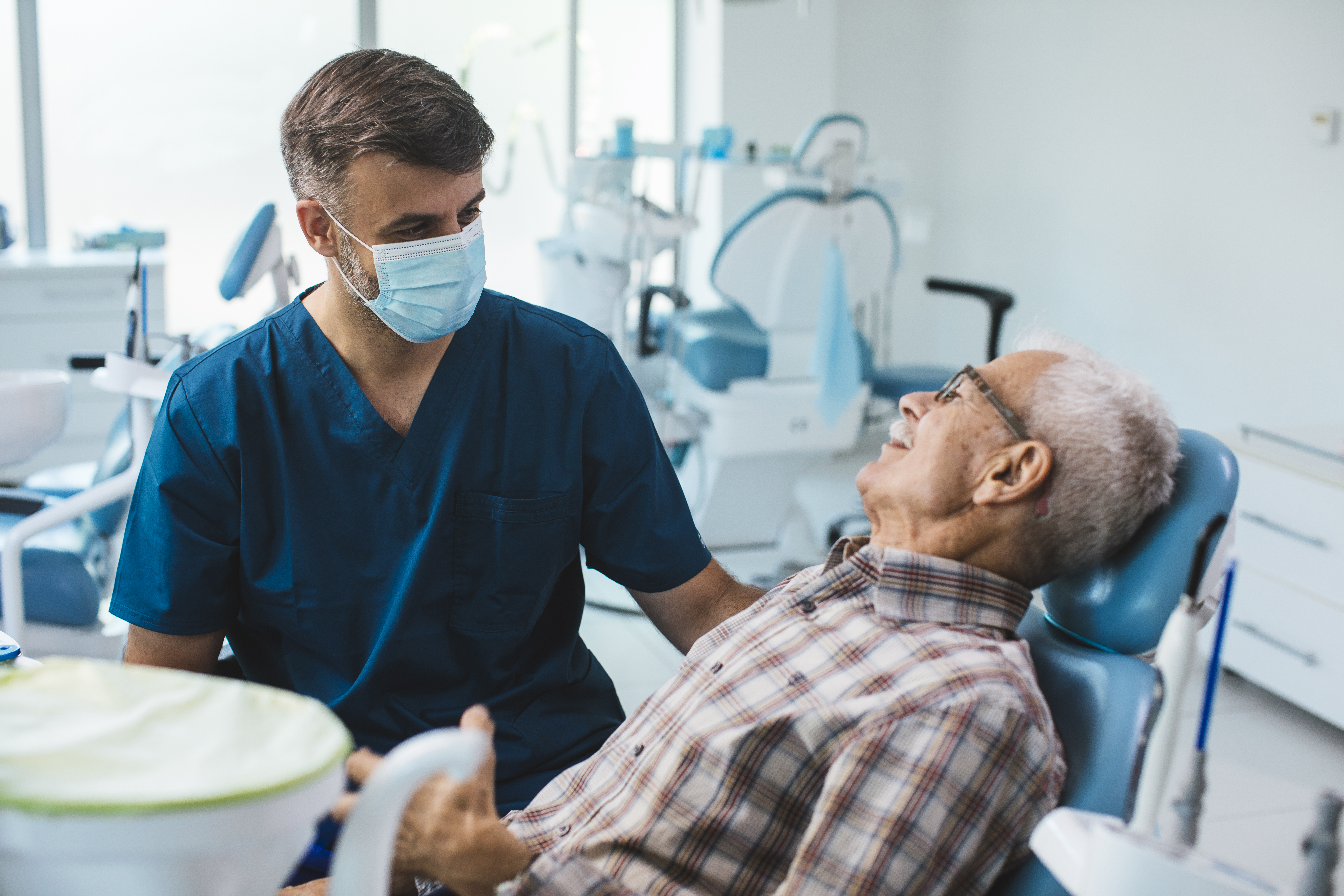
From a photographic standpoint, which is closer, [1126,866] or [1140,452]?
[1126,866]

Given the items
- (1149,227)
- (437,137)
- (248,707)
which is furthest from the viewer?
(1149,227)

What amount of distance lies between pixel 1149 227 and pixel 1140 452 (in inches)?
122

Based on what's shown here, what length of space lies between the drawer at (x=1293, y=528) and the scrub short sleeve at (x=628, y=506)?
1.48 meters

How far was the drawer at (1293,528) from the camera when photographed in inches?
92.6

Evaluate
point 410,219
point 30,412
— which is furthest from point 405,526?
point 30,412

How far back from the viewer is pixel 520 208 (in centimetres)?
507

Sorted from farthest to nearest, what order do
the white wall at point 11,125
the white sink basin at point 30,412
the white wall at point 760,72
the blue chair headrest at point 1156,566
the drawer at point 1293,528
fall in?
the white wall at point 760,72, the white wall at point 11,125, the drawer at point 1293,528, the white sink basin at point 30,412, the blue chair headrest at point 1156,566

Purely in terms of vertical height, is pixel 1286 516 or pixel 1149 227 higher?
pixel 1149 227

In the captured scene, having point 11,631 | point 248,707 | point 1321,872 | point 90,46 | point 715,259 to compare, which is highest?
point 90,46

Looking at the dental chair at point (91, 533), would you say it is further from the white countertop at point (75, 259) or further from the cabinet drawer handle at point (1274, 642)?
the cabinet drawer handle at point (1274, 642)

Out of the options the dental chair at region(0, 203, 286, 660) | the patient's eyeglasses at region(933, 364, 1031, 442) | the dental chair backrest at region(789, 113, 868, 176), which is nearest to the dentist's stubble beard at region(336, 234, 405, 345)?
the patient's eyeglasses at region(933, 364, 1031, 442)

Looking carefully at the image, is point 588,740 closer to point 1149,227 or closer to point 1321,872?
point 1321,872

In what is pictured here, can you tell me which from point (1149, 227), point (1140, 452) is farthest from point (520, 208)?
point (1140, 452)

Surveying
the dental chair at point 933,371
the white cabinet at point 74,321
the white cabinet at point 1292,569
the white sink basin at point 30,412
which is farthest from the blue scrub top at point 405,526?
the white cabinet at point 74,321
